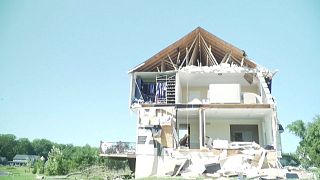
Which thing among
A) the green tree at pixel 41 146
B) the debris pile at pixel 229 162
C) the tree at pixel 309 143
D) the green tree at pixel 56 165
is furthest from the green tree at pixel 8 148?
the debris pile at pixel 229 162

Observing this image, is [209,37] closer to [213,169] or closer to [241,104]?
→ [241,104]

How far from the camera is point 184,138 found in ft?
86.4

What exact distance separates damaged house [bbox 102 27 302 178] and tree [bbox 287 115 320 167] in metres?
23.6

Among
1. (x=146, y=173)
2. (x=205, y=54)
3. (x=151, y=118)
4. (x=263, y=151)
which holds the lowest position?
(x=146, y=173)

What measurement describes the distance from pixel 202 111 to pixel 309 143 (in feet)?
120

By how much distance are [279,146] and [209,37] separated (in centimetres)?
1096

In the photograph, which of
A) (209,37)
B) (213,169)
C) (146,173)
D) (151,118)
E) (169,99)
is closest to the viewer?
(213,169)

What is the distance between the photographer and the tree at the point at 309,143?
1871 inches

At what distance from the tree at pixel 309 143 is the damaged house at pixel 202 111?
23.6m

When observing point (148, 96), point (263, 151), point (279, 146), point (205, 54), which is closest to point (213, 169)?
point (263, 151)

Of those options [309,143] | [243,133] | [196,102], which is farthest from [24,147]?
[196,102]

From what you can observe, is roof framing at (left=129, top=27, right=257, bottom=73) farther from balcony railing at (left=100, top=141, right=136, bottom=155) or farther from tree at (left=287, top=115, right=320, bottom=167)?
tree at (left=287, top=115, right=320, bottom=167)

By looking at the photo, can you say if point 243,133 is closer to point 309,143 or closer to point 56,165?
point 56,165

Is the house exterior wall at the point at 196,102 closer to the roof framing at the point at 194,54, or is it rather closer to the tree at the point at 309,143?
the roof framing at the point at 194,54
